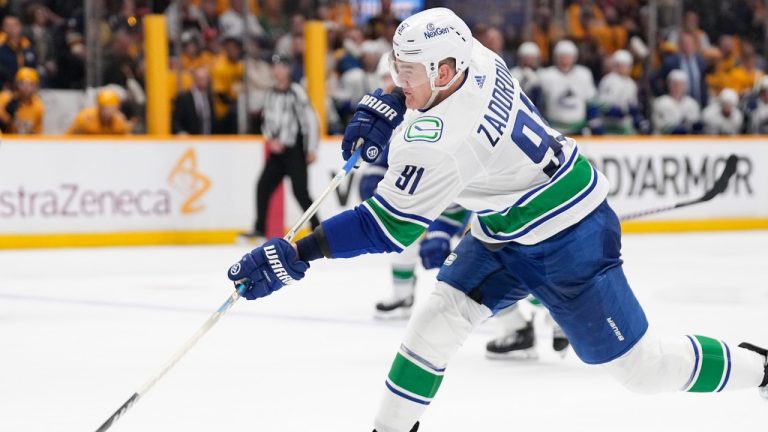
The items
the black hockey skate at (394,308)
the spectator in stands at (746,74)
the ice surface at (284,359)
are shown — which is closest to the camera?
the ice surface at (284,359)

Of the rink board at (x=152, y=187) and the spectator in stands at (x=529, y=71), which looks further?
the spectator in stands at (x=529, y=71)

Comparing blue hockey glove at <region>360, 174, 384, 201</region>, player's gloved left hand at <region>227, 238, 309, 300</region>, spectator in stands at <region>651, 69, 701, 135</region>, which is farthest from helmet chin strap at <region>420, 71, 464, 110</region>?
spectator in stands at <region>651, 69, 701, 135</region>

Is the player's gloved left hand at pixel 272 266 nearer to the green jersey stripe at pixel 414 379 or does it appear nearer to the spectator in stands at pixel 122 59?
the green jersey stripe at pixel 414 379

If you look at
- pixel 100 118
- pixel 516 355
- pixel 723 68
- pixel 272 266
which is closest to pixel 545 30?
pixel 723 68

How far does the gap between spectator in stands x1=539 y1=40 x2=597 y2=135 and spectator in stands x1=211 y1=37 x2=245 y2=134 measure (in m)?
2.87

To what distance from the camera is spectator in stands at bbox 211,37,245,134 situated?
36.6 feet

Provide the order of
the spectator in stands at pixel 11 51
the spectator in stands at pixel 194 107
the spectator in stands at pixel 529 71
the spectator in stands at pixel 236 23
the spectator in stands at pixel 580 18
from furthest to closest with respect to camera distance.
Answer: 1. the spectator in stands at pixel 580 18
2. the spectator in stands at pixel 529 71
3. the spectator in stands at pixel 236 23
4. the spectator in stands at pixel 194 107
5. the spectator in stands at pixel 11 51

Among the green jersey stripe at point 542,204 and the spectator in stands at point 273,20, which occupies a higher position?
the green jersey stripe at point 542,204

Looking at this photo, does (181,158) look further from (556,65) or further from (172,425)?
(172,425)

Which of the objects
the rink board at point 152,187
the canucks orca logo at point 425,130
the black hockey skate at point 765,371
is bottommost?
the rink board at point 152,187

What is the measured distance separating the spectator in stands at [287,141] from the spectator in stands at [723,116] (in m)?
4.60

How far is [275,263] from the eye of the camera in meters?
3.20

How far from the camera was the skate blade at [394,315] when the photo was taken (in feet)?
21.8

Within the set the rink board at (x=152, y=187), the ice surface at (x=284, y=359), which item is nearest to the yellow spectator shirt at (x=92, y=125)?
the rink board at (x=152, y=187)
